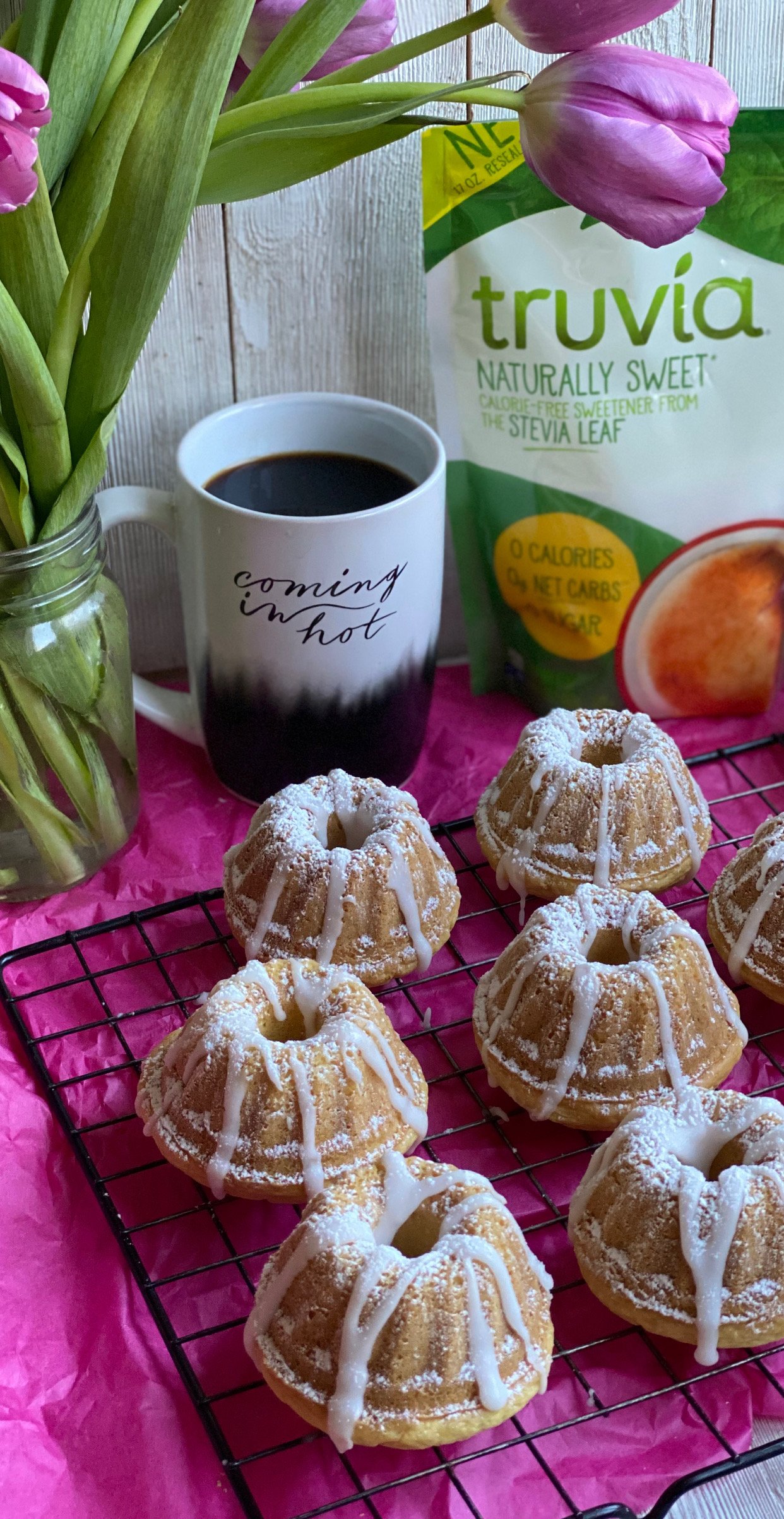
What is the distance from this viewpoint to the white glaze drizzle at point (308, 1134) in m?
0.99

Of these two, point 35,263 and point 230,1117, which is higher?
point 35,263

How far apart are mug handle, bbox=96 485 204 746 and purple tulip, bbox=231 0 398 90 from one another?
1.12ft

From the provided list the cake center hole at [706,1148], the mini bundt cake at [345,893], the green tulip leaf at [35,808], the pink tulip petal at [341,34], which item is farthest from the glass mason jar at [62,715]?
the cake center hole at [706,1148]

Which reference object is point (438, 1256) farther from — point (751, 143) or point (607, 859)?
point (751, 143)

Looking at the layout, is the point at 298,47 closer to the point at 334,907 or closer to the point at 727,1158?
the point at 334,907

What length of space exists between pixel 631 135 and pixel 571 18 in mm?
78

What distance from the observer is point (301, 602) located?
4.02 feet

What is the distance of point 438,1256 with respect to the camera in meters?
0.87

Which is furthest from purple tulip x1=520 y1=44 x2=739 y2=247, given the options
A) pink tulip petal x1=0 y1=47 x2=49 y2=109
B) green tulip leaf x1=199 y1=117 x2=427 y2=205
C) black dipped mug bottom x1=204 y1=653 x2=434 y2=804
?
black dipped mug bottom x1=204 y1=653 x2=434 y2=804

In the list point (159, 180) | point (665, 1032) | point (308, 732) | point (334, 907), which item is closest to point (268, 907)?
point (334, 907)

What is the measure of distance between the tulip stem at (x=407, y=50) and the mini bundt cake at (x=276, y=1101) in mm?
632

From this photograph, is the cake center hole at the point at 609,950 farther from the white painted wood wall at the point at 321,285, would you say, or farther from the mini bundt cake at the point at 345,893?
the white painted wood wall at the point at 321,285

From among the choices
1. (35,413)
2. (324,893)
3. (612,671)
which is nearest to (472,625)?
(612,671)

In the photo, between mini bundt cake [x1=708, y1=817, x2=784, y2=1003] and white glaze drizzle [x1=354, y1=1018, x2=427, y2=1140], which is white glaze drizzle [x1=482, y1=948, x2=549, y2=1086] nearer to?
white glaze drizzle [x1=354, y1=1018, x2=427, y2=1140]
